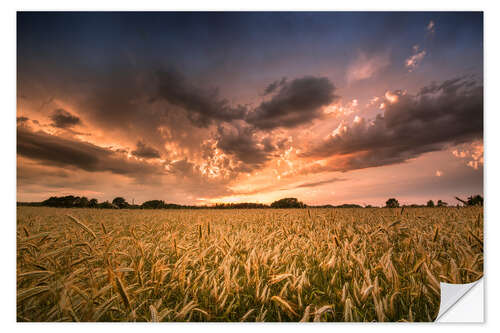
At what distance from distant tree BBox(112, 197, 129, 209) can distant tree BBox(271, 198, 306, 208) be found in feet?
5.90

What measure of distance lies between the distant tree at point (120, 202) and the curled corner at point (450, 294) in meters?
2.97

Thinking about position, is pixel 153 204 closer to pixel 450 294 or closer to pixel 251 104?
pixel 251 104

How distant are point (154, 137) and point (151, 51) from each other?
955 millimetres

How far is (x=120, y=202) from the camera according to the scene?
2.86m

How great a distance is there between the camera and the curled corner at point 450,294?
5.23ft

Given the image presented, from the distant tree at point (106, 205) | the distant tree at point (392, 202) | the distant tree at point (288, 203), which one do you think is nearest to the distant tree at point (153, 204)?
the distant tree at point (106, 205)

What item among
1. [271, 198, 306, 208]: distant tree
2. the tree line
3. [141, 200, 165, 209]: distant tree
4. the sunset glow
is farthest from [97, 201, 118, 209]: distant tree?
[271, 198, 306, 208]: distant tree

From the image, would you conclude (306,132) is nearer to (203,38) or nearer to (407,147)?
(407,147)

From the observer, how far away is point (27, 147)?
253cm

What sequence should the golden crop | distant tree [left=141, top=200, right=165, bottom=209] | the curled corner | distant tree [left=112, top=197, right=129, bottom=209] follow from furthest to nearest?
1. distant tree [left=141, top=200, right=165, bottom=209]
2. distant tree [left=112, top=197, right=129, bottom=209]
3. the curled corner
4. the golden crop

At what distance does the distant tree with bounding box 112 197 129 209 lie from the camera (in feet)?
9.29

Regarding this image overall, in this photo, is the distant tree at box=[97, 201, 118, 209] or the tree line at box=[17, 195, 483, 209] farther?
the distant tree at box=[97, 201, 118, 209]

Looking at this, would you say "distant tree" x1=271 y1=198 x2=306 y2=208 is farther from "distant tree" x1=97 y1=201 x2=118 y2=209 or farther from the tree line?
"distant tree" x1=97 y1=201 x2=118 y2=209

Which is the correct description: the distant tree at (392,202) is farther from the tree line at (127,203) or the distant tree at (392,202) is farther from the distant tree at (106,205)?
the distant tree at (106,205)
